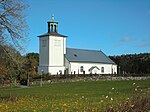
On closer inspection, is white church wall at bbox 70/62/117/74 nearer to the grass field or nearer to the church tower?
the church tower

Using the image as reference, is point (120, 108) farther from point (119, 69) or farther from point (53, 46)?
point (119, 69)

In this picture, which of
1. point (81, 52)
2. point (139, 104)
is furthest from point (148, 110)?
point (81, 52)

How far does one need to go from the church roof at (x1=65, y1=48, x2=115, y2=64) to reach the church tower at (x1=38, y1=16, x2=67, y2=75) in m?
2.71

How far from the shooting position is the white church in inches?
3243

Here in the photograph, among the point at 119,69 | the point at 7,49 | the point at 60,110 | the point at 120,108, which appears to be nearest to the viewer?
the point at 120,108

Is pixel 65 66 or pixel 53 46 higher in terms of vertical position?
pixel 53 46

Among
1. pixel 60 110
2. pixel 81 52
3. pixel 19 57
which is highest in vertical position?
pixel 81 52

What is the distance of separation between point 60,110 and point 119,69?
3492 inches

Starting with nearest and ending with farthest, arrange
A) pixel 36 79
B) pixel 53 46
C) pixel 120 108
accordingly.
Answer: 1. pixel 120 108
2. pixel 36 79
3. pixel 53 46

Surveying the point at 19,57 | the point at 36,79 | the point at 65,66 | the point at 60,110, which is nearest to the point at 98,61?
the point at 65,66

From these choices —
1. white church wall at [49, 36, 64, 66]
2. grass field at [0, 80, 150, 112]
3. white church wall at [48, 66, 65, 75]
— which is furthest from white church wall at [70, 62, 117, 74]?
grass field at [0, 80, 150, 112]

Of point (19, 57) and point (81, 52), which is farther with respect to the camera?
point (81, 52)

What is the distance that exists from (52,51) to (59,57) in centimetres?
244

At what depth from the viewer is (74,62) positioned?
8506cm
